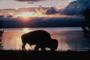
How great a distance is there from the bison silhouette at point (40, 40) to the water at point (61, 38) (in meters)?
0.04

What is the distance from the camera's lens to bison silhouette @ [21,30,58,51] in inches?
227

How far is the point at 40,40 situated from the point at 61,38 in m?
0.20

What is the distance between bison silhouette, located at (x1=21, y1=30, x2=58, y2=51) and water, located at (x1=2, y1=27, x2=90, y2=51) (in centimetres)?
4

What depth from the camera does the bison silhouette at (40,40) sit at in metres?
5.77

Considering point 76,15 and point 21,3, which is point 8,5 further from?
point 76,15

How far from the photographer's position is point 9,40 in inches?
228

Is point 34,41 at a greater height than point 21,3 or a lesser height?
lesser

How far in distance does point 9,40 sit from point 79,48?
0.66 metres

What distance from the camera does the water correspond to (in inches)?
227
